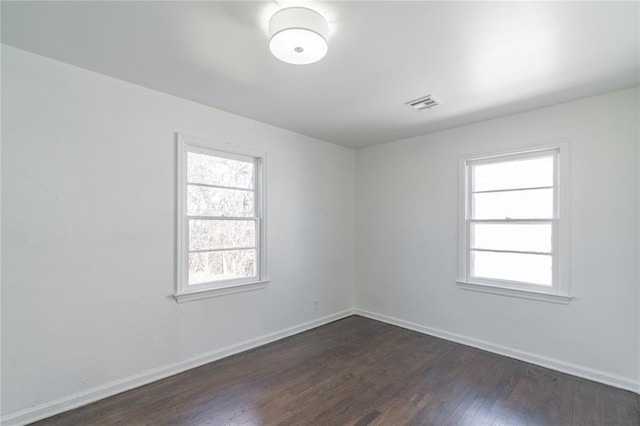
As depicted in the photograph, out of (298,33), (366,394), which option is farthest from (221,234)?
(298,33)

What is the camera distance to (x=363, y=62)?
2.22 meters

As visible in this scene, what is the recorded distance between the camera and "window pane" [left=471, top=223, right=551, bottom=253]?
Answer: 10.2 feet

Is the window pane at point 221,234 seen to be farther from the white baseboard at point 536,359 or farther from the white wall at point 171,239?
the white baseboard at point 536,359

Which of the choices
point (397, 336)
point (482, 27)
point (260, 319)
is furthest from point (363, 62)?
point (397, 336)

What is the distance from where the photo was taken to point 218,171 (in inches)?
127

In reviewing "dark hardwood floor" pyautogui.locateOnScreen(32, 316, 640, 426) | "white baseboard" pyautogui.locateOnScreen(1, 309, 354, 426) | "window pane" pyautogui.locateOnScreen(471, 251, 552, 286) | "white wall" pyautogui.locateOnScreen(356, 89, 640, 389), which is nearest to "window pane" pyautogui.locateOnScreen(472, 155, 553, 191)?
"white wall" pyautogui.locateOnScreen(356, 89, 640, 389)

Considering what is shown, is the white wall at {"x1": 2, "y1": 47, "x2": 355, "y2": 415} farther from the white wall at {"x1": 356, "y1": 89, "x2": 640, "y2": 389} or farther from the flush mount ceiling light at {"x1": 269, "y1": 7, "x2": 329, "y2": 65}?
A: the white wall at {"x1": 356, "y1": 89, "x2": 640, "y2": 389}

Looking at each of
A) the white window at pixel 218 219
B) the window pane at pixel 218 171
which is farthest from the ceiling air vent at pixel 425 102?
the window pane at pixel 218 171

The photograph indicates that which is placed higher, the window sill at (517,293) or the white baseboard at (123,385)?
the window sill at (517,293)

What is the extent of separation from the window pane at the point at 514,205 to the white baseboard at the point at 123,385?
2822 mm

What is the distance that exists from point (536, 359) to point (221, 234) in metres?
3.47

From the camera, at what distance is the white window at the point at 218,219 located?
291cm

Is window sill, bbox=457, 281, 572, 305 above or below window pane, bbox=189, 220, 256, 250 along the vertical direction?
below

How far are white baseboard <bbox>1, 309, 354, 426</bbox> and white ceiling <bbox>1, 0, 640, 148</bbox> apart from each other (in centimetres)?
251
